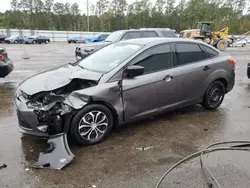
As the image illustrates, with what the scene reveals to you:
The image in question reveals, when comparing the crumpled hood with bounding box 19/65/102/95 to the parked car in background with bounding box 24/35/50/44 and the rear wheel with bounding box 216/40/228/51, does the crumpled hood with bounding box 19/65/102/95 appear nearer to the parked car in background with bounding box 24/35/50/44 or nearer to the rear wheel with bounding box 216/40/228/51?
the rear wheel with bounding box 216/40/228/51

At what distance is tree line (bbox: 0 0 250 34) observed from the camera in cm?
6016

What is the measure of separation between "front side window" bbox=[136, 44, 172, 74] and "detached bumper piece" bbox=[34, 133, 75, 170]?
1847 mm

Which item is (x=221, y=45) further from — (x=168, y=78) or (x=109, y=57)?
(x=109, y=57)

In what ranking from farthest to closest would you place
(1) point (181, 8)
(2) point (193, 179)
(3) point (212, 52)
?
(1) point (181, 8)
(3) point (212, 52)
(2) point (193, 179)

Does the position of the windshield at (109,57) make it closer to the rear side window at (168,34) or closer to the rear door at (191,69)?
the rear door at (191,69)

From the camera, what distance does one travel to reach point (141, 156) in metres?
3.58

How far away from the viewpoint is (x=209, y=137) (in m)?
4.23

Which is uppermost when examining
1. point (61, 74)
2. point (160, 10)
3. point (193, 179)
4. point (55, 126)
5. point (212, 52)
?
point (160, 10)

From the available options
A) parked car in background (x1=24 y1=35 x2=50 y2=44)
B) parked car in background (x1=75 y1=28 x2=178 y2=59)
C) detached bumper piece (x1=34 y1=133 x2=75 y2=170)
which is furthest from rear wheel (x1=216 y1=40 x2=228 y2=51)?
parked car in background (x1=24 y1=35 x2=50 y2=44)

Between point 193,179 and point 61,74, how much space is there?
271 centimetres

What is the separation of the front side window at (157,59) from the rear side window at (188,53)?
0.79ft

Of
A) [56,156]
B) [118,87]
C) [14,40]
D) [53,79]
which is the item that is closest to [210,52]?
[118,87]

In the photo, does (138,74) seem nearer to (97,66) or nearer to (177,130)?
(97,66)

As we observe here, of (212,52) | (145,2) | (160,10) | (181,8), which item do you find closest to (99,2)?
(145,2)
